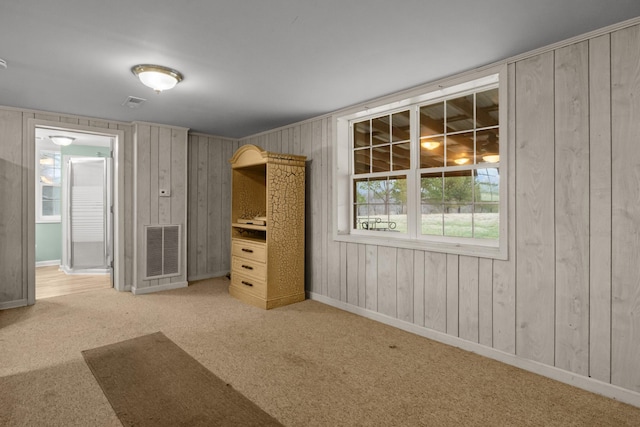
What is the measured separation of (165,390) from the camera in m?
2.24

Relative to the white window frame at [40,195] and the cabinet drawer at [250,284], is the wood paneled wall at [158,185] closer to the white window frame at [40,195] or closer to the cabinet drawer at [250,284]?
the cabinet drawer at [250,284]

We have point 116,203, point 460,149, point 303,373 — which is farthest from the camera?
point 116,203

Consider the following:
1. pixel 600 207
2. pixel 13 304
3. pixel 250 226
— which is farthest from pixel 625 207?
pixel 13 304

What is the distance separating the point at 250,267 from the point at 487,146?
9.50 feet

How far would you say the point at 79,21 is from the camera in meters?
2.10

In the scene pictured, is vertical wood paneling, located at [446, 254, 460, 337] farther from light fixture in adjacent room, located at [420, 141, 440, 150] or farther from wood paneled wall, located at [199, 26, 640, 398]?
light fixture in adjacent room, located at [420, 141, 440, 150]

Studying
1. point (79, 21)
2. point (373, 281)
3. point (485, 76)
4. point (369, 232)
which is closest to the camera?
point (79, 21)

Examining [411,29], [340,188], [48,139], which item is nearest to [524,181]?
[411,29]

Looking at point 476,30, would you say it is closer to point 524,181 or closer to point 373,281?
point 524,181

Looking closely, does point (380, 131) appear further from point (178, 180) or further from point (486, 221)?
point (178, 180)

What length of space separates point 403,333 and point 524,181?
1695 millimetres

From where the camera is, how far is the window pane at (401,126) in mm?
3523

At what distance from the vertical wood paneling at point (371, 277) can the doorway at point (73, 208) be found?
413 cm

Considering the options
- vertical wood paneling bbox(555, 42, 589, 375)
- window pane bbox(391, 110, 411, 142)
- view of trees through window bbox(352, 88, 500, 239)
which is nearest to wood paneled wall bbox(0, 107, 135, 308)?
view of trees through window bbox(352, 88, 500, 239)
